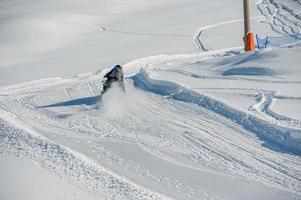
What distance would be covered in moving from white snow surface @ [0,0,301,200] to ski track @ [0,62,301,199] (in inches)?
0.9

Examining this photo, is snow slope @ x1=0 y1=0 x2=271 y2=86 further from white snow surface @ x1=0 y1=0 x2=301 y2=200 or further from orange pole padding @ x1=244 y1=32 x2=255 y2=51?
orange pole padding @ x1=244 y1=32 x2=255 y2=51

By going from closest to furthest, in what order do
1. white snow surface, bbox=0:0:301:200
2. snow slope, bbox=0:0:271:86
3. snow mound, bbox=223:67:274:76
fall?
1. white snow surface, bbox=0:0:301:200
2. snow mound, bbox=223:67:274:76
3. snow slope, bbox=0:0:271:86

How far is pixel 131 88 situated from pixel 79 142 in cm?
431

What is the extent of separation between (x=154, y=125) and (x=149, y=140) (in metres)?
0.88

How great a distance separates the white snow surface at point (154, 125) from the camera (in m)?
8.04

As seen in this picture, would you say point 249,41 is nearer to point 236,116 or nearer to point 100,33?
point 236,116

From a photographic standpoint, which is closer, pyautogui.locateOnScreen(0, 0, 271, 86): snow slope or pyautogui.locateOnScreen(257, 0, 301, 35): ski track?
pyautogui.locateOnScreen(0, 0, 271, 86): snow slope

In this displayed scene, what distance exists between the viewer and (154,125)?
10.8m

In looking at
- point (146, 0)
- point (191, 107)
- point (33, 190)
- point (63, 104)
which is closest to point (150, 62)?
point (63, 104)

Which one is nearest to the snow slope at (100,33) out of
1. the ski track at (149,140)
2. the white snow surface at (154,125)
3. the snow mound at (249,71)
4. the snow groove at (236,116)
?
the white snow surface at (154,125)

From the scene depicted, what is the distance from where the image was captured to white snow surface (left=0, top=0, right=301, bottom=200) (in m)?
8.04

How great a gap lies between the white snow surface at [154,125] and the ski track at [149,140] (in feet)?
0.07

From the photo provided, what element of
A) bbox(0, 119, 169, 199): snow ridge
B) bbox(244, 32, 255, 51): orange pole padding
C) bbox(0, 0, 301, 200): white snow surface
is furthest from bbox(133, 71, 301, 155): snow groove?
bbox(244, 32, 255, 51): orange pole padding

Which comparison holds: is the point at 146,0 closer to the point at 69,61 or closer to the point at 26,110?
the point at 69,61
